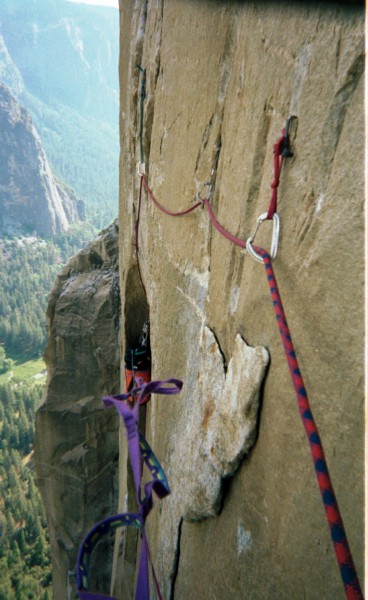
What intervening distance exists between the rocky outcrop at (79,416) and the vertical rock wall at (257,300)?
462cm

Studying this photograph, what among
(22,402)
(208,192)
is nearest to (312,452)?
(208,192)

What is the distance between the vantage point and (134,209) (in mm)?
4324

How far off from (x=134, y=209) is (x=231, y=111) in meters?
2.57

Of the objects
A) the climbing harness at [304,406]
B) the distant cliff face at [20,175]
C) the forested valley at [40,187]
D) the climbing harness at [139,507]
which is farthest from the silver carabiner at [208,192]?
the distant cliff face at [20,175]

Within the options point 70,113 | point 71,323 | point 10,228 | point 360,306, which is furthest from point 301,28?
point 70,113

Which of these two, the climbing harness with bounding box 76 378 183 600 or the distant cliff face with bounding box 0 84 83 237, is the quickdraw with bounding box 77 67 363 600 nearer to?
the climbing harness with bounding box 76 378 183 600

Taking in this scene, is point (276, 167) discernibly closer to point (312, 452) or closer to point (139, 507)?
point (312, 452)

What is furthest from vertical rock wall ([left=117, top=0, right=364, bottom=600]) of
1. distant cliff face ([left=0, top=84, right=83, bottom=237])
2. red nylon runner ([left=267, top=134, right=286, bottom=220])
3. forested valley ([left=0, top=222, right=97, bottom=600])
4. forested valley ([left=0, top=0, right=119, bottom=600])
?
distant cliff face ([left=0, top=84, right=83, bottom=237])

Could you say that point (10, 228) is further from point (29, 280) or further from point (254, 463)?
point (254, 463)

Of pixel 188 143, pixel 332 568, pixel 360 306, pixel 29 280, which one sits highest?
pixel 29 280

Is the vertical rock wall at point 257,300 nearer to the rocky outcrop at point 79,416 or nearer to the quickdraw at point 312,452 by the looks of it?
the quickdraw at point 312,452

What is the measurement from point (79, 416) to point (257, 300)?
663cm

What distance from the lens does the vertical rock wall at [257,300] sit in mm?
1050

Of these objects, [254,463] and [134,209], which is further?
[134,209]
